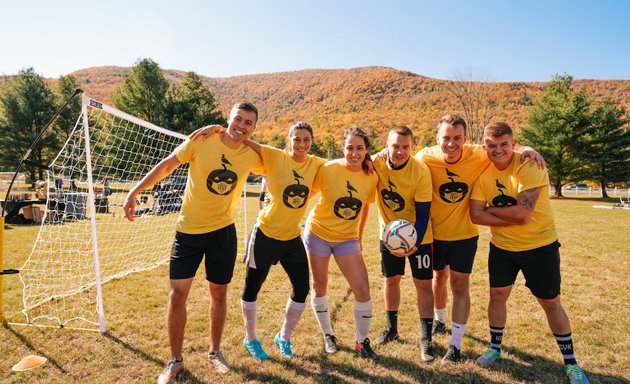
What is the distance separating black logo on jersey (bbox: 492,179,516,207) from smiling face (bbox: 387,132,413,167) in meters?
0.82

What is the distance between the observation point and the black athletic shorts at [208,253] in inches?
116

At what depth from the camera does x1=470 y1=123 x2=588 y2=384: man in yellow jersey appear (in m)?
2.99

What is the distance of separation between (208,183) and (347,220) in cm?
128

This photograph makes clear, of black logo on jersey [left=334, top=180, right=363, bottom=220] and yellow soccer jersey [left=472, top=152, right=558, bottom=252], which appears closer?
yellow soccer jersey [left=472, top=152, right=558, bottom=252]

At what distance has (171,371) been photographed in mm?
2961

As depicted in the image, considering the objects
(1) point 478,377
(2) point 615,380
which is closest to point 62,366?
(1) point 478,377

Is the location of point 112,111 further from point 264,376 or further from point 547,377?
point 547,377

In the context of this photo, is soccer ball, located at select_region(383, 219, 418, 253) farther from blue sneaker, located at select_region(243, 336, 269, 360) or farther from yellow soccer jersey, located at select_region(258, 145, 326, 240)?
blue sneaker, located at select_region(243, 336, 269, 360)

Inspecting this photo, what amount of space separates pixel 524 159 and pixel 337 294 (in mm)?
3131

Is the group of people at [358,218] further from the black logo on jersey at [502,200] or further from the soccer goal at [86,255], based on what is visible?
the soccer goal at [86,255]

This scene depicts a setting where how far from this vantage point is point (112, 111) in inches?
155

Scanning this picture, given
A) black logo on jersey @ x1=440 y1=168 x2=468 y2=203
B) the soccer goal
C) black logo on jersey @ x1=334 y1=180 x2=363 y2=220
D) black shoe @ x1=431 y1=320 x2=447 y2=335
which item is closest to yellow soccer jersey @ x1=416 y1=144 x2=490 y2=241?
black logo on jersey @ x1=440 y1=168 x2=468 y2=203

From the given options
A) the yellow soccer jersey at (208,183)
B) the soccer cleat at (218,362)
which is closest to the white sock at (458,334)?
the soccer cleat at (218,362)

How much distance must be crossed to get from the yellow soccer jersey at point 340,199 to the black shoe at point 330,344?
1030 millimetres
